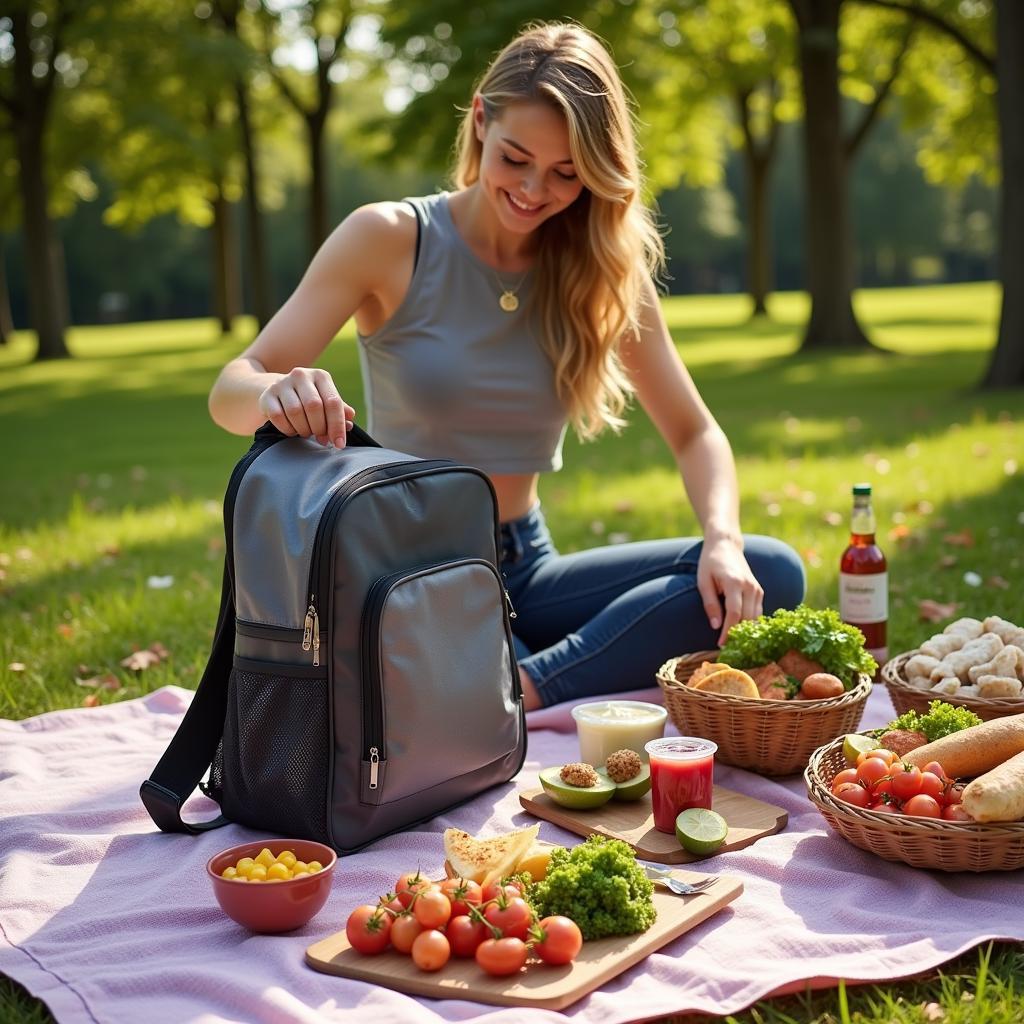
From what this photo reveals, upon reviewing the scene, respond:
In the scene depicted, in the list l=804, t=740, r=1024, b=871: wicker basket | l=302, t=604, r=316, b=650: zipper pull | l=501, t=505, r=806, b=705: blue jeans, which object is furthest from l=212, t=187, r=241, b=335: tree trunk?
l=804, t=740, r=1024, b=871: wicker basket

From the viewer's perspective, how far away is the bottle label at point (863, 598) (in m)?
4.07

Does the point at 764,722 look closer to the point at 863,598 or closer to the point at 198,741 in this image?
the point at 863,598

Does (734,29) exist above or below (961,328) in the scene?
above

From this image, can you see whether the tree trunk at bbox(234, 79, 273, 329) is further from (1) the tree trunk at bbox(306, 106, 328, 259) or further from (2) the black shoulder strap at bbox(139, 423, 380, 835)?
(2) the black shoulder strap at bbox(139, 423, 380, 835)

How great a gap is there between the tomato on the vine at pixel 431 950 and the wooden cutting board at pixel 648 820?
0.70 meters

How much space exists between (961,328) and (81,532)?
20.0 meters

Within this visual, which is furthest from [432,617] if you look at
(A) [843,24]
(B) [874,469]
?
(A) [843,24]

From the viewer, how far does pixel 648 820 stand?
10.4 ft

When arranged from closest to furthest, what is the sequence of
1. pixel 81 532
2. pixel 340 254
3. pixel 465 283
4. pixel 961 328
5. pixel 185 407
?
1. pixel 340 254
2. pixel 465 283
3. pixel 81 532
4. pixel 185 407
5. pixel 961 328

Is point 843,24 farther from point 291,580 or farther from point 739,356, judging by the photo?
point 291,580

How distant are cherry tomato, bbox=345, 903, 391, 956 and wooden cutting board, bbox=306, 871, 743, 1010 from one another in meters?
0.03

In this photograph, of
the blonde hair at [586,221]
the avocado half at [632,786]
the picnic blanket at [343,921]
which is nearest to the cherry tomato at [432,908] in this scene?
the picnic blanket at [343,921]

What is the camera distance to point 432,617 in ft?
9.99

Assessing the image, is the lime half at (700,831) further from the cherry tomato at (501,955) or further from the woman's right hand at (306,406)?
the woman's right hand at (306,406)
